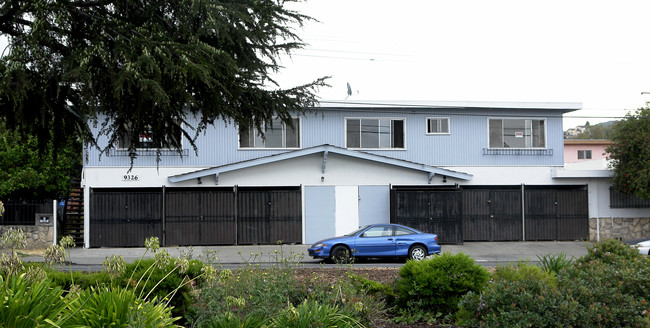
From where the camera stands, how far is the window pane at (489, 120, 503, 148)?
26.6 meters

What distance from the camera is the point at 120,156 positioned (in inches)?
960

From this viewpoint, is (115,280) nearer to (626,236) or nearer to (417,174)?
(417,174)

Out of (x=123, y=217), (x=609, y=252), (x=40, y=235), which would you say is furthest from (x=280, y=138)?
(x=609, y=252)

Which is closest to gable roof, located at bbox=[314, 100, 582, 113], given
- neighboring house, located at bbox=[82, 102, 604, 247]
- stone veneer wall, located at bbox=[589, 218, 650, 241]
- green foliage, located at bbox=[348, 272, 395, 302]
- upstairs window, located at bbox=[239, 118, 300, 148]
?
neighboring house, located at bbox=[82, 102, 604, 247]

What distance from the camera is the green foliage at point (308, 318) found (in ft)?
18.3

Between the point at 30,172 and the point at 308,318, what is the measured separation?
24742mm

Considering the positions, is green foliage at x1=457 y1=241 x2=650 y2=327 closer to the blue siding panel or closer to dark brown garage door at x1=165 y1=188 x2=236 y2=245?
dark brown garage door at x1=165 y1=188 x2=236 y2=245

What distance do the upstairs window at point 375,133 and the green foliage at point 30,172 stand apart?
449 inches

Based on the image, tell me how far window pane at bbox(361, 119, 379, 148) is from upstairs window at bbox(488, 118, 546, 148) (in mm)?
4893

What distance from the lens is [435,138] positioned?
26.3 metres

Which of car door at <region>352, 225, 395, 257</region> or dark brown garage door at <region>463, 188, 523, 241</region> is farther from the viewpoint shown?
dark brown garage door at <region>463, 188, 523, 241</region>

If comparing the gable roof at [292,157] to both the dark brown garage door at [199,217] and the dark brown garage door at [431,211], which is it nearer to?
the dark brown garage door at [199,217]

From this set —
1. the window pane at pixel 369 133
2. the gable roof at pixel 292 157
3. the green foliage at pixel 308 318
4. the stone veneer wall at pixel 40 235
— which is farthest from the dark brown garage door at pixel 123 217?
the green foliage at pixel 308 318

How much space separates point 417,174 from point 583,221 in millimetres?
7469
